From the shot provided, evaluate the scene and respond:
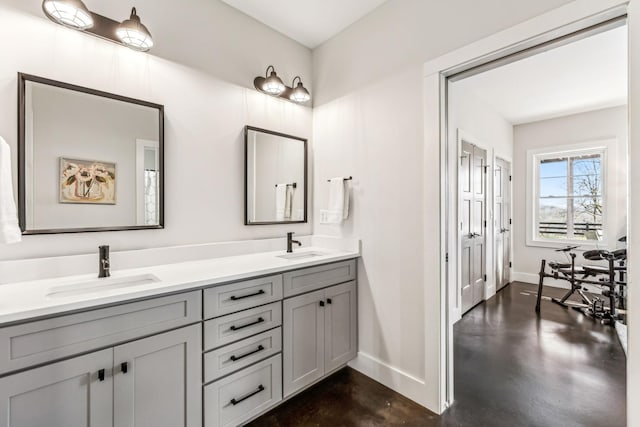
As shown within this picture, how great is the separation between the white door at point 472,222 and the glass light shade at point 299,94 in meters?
1.90

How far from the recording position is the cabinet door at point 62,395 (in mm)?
997

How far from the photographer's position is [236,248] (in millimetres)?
2109

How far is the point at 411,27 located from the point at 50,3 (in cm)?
200

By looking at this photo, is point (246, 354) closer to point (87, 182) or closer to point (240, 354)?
point (240, 354)

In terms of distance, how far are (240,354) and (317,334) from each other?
56 centimetres

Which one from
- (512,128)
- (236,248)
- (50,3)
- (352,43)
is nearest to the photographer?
(50,3)

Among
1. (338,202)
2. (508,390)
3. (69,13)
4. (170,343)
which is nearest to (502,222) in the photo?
(508,390)

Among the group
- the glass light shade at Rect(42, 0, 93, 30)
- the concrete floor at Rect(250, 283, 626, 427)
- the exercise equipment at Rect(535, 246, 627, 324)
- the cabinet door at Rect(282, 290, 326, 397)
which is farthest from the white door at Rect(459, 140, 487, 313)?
the glass light shade at Rect(42, 0, 93, 30)

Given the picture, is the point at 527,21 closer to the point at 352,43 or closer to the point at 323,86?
the point at 352,43

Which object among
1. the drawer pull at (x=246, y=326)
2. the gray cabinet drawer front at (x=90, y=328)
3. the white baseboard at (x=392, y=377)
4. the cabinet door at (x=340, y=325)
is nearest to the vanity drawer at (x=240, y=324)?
the drawer pull at (x=246, y=326)

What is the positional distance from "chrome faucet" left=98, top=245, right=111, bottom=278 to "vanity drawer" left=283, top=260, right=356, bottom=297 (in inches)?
37.7

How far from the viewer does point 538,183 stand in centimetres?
471

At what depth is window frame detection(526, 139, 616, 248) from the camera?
407 centimetres

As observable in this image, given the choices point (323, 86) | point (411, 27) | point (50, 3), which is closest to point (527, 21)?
point (411, 27)
